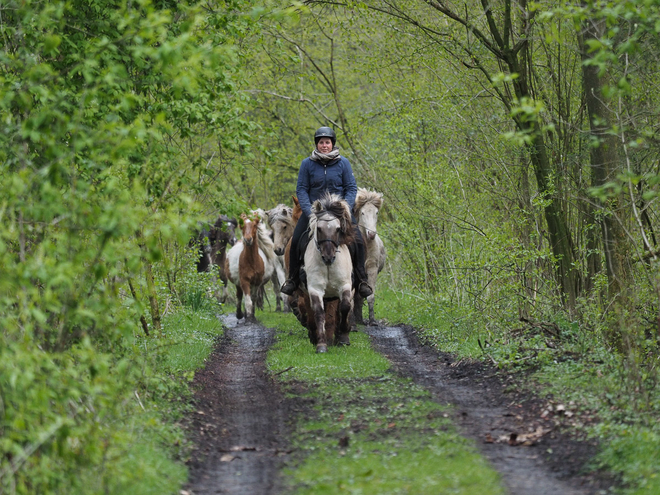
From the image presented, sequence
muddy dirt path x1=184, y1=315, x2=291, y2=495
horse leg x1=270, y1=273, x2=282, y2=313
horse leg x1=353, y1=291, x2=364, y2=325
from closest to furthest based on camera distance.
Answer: muddy dirt path x1=184, y1=315, x2=291, y2=495, horse leg x1=353, y1=291, x2=364, y2=325, horse leg x1=270, y1=273, x2=282, y2=313

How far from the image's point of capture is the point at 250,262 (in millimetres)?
16969

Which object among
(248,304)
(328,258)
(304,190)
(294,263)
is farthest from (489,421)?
(248,304)

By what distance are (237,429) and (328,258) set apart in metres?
3.84

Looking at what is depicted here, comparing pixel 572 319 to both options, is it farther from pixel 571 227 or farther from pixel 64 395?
pixel 64 395

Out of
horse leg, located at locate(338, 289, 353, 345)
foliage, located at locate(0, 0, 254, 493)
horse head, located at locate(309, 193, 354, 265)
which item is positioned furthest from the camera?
horse leg, located at locate(338, 289, 353, 345)

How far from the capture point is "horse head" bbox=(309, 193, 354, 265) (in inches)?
442

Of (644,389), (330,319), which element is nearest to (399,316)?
(330,319)

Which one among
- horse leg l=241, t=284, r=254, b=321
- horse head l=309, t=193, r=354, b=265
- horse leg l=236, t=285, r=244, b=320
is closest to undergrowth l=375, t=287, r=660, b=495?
horse head l=309, t=193, r=354, b=265

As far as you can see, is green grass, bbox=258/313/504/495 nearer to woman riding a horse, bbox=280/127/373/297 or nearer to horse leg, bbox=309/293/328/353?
horse leg, bbox=309/293/328/353

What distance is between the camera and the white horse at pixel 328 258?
1127cm

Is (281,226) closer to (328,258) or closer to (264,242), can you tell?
(264,242)

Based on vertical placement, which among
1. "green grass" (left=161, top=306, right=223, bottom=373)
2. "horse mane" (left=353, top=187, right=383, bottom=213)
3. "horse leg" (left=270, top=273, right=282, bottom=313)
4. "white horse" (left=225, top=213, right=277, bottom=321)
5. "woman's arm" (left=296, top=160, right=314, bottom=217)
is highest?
"woman's arm" (left=296, top=160, right=314, bottom=217)

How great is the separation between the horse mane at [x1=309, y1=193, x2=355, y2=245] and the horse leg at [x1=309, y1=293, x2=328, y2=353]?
34.5 inches

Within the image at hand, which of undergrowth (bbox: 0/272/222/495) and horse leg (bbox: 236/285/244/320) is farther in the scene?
horse leg (bbox: 236/285/244/320)
